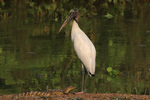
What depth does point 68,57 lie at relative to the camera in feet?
32.3

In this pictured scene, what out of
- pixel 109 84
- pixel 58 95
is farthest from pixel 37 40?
pixel 58 95

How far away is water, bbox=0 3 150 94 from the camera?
7895mm

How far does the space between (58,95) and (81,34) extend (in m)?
1.40

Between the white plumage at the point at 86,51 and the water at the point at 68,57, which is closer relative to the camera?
the white plumage at the point at 86,51

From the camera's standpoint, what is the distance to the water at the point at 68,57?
789 centimetres

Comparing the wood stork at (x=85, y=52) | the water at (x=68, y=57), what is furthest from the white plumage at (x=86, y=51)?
the water at (x=68, y=57)

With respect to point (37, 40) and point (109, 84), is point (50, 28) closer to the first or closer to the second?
point (37, 40)

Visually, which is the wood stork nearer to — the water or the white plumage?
the white plumage

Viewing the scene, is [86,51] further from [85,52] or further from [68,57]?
[68,57]

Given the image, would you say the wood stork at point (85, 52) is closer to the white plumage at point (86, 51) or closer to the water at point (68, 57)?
the white plumage at point (86, 51)

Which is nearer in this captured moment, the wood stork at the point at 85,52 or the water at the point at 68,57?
the wood stork at the point at 85,52

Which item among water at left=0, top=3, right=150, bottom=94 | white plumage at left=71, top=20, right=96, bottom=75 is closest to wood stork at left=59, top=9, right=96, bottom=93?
white plumage at left=71, top=20, right=96, bottom=75

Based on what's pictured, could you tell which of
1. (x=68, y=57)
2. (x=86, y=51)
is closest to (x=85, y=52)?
(x=86, y=51)

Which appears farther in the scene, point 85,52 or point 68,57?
point 68,57
